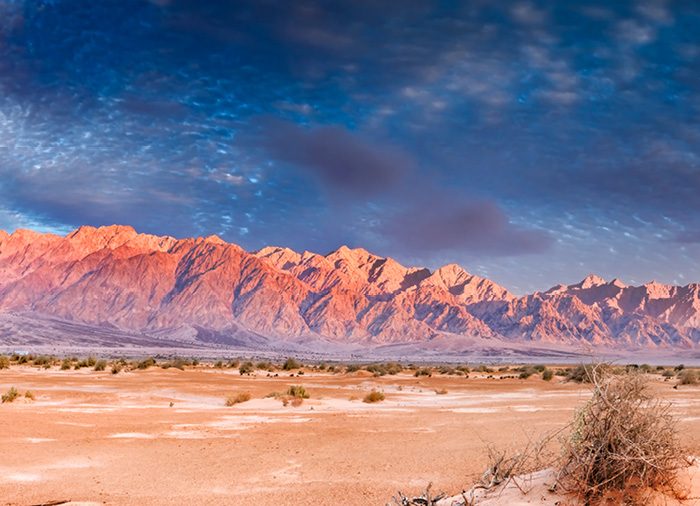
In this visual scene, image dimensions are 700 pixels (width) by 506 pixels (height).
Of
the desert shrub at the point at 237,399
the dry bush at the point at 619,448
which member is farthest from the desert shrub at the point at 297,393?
the dry bush at the point at 619,448

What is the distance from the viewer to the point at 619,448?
326 inches

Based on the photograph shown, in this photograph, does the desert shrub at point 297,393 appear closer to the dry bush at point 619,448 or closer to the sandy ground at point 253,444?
the sandy ground at point 253,444

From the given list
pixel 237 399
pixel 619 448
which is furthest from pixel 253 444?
pixel 237 399

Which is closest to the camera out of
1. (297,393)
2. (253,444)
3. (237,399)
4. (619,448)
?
(619,448)

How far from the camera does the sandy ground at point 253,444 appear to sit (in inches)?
510

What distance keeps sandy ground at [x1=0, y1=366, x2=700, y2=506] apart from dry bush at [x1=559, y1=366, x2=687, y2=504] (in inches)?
57.5

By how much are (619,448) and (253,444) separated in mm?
12693

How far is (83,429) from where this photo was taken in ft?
71.6

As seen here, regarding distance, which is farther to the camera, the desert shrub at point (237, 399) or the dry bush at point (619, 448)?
the desert shrub at point (237, 399)

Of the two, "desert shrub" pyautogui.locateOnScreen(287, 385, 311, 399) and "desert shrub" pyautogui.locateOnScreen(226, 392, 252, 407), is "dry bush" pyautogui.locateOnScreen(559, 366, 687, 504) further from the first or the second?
"desert shrub" pyautogui.locateOnScreen(226, 392, 252, 407)

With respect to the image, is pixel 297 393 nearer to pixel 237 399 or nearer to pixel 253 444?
pixel 237 399

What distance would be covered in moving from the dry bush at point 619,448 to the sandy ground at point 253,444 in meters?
1.46

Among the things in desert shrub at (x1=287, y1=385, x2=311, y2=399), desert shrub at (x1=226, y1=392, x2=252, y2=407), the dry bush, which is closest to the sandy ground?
desert shrub at (x1=226, y1=392, x2=252, y2=407)

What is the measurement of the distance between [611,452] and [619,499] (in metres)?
0.55
